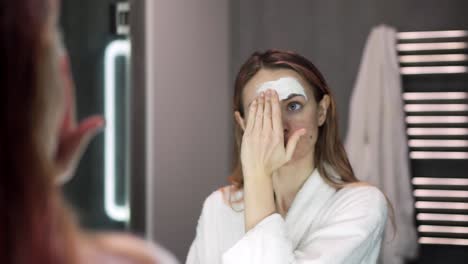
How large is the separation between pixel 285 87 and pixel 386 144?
0.77 metres

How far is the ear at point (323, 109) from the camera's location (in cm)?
108

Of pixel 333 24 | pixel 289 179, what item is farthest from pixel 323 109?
pixel 333 24

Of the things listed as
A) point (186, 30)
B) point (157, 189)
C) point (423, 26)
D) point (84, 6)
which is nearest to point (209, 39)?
point (186, 30)

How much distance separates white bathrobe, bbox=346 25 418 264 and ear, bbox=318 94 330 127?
624mm

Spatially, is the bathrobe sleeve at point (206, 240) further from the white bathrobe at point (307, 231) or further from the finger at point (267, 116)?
the finger at point (267, 116)

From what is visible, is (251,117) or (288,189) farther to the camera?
(288,189)

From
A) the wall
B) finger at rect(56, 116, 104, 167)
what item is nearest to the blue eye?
the wall

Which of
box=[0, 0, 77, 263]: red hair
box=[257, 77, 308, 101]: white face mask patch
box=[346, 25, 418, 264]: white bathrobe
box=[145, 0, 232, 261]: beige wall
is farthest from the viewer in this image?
box=[346, 25, 418, 264]: white bathrobe

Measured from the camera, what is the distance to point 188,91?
1.43m

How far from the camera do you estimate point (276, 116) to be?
992 millimetres

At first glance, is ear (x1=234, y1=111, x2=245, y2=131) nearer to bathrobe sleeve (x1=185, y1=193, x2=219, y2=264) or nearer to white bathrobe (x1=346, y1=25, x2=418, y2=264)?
bathrobe sleeve (x1=185, y1=193, x2=219, y2=264)

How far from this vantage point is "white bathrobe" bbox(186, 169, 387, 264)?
0.95 m

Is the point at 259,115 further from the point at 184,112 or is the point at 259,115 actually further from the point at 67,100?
the point at 67,100

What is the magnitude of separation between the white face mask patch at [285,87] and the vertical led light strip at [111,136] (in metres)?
0.27
